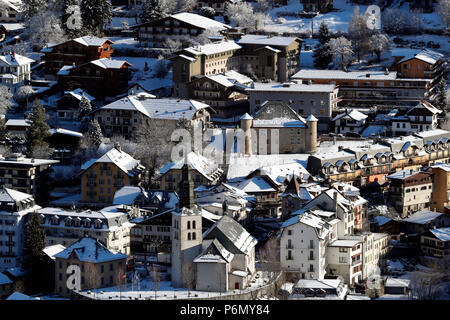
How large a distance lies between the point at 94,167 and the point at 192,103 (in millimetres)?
10477

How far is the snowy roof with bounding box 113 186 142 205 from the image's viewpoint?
7925cm

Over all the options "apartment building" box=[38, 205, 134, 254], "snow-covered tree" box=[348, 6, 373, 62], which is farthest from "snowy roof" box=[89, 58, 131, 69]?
"apartment building" box=[38, 205, 134, 254]

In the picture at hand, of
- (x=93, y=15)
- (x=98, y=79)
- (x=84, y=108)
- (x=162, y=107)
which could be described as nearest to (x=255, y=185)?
(x=162, y=107)

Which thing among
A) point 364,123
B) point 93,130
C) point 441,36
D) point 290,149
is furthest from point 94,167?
point 441,36

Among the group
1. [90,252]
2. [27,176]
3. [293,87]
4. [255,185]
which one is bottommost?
[90,252]

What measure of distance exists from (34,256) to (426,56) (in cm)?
3860

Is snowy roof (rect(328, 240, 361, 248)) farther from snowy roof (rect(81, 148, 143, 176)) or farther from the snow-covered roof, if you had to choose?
snowy roof (rect(81, 148, 143, 176))

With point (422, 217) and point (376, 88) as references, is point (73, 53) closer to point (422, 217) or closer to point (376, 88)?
point (376, 88)

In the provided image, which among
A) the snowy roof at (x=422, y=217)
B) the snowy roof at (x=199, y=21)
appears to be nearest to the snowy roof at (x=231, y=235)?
the snowy roof at (x=422, y=217)

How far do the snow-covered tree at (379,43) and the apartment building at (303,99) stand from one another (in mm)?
11629

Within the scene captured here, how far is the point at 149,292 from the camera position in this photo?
65625 millimetres

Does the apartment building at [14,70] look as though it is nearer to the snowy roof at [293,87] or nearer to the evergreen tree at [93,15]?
the evergreen tree at [93,15]

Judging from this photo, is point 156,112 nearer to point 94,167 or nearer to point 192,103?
point 192,103

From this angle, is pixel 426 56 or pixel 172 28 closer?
pixel 426 56
